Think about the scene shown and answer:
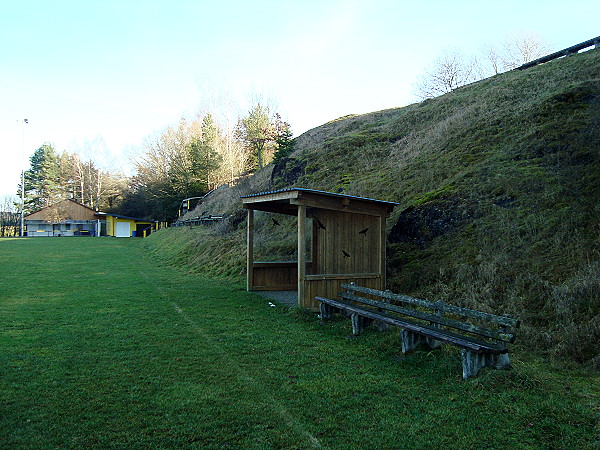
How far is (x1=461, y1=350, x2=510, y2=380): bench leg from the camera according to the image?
5.23 metres

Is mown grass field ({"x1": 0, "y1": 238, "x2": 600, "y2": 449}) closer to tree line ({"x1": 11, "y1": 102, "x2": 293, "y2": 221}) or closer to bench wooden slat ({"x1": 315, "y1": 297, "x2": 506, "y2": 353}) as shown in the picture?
bench wooden slat ({"x1": 315, "y1": 297, "x2": 506, "y2": 353})

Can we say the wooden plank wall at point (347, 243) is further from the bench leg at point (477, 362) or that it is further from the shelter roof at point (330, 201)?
the bench leg at point (477, 362)

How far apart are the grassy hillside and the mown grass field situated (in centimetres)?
195

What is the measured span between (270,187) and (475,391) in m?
22.8

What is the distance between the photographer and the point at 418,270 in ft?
35.2

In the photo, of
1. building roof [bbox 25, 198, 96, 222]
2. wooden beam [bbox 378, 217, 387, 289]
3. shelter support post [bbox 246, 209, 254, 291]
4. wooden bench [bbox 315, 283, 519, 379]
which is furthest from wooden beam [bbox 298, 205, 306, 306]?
building roof [bbox 25, 198, 96, 222]

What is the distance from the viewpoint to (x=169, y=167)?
53219mm

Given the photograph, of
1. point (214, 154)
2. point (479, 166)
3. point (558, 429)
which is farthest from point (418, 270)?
point (214, 154)

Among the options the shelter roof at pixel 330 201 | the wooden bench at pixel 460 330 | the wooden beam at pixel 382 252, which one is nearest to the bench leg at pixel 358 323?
the wooden bench at pixel 460 330

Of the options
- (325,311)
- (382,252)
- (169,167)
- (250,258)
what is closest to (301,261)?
(325,311)

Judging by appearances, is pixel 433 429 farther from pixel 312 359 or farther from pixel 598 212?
pixel 598 212

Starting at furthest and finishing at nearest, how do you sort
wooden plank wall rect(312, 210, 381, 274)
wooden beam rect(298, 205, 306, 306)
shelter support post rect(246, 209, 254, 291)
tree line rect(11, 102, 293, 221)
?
1. tree line rect(11, 102, 293, 221)
2. shelter support post rect(246, 209, 254, 291)
3. wooden plank wall rect(312, 210, 381, 274)
4. wooden beam rect(298, 205, 306, 306)

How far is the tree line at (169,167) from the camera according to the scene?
4418 centimetres

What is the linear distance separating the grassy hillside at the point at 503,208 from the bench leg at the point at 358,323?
212 cm
